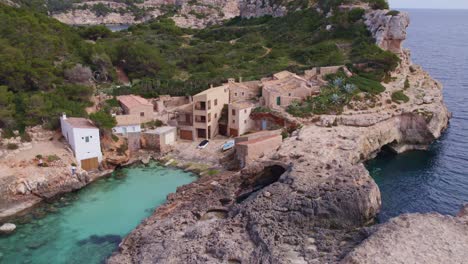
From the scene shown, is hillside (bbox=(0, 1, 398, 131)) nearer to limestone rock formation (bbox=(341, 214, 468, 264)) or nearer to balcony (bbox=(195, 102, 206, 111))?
balcony (bbox=(195, 102, 206, 111))

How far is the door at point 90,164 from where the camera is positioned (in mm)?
30312

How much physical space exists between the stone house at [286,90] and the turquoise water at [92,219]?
1044 cm

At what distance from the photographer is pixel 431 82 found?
47344mm

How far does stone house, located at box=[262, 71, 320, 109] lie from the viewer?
3653 cm

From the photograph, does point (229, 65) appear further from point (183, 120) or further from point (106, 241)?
point (106, 241)

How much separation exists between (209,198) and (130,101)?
16136mm

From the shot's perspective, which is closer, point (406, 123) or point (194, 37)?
point (406, 123)

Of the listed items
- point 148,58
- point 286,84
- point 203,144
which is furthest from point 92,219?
point 148,58

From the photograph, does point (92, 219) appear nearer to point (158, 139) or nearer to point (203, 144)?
point (158, 139)

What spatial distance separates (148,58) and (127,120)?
1777 centimetres

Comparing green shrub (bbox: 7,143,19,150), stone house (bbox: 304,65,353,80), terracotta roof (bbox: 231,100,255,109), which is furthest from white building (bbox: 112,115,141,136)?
stone house (bbox: 304,65,353,80)

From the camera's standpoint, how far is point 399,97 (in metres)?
39.5

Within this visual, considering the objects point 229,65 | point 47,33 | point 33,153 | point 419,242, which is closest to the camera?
point 419,242

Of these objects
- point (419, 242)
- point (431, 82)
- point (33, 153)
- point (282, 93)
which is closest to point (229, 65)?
point (282, 93)
